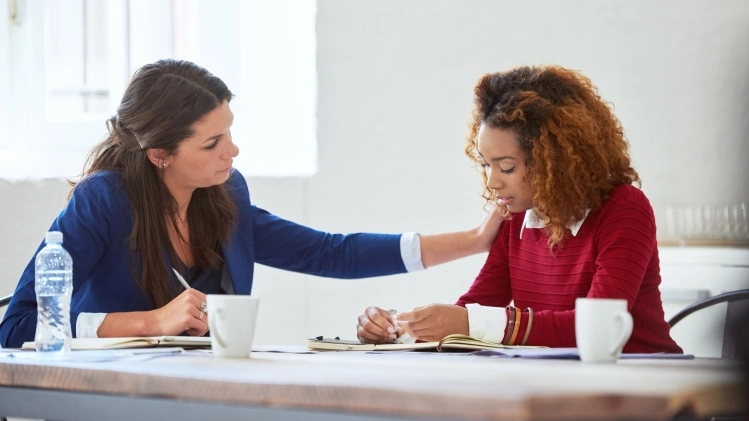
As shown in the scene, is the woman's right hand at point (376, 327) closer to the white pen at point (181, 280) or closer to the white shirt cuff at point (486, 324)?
the white shirt cuff at point (486, 324)

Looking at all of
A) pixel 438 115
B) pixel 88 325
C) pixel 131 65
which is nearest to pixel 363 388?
pixel 88 325

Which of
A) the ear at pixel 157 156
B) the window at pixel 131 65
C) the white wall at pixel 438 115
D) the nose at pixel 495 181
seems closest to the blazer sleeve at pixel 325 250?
the ear at pixel 157 156

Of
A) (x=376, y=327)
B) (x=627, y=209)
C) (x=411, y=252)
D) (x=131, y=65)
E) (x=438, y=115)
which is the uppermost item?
(x=131, y=65)

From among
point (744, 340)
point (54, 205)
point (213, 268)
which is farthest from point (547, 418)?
point (54, 205)

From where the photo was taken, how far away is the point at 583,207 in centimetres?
182

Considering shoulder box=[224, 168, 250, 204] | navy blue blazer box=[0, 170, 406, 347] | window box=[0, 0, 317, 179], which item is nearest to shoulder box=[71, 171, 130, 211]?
navy blue blazer box=[0, 170, 406, 347]

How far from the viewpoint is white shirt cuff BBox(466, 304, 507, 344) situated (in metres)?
1.62

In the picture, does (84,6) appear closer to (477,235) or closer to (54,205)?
(54,205)

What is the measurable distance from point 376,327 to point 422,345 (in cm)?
23

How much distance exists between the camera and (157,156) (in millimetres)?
2043

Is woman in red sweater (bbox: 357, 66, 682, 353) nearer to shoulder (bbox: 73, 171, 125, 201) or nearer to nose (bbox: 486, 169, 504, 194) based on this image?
nose (bbox: 486, 169, 504, 194)

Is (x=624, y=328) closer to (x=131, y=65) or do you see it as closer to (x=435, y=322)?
(x=435, y=322)

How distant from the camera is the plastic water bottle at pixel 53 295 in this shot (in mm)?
1434

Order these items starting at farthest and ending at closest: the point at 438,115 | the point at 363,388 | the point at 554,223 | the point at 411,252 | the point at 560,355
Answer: the point at 438,115 → the point at 411,252 → the point at 554,223 → the point at 560,355 → the point at 363,388
